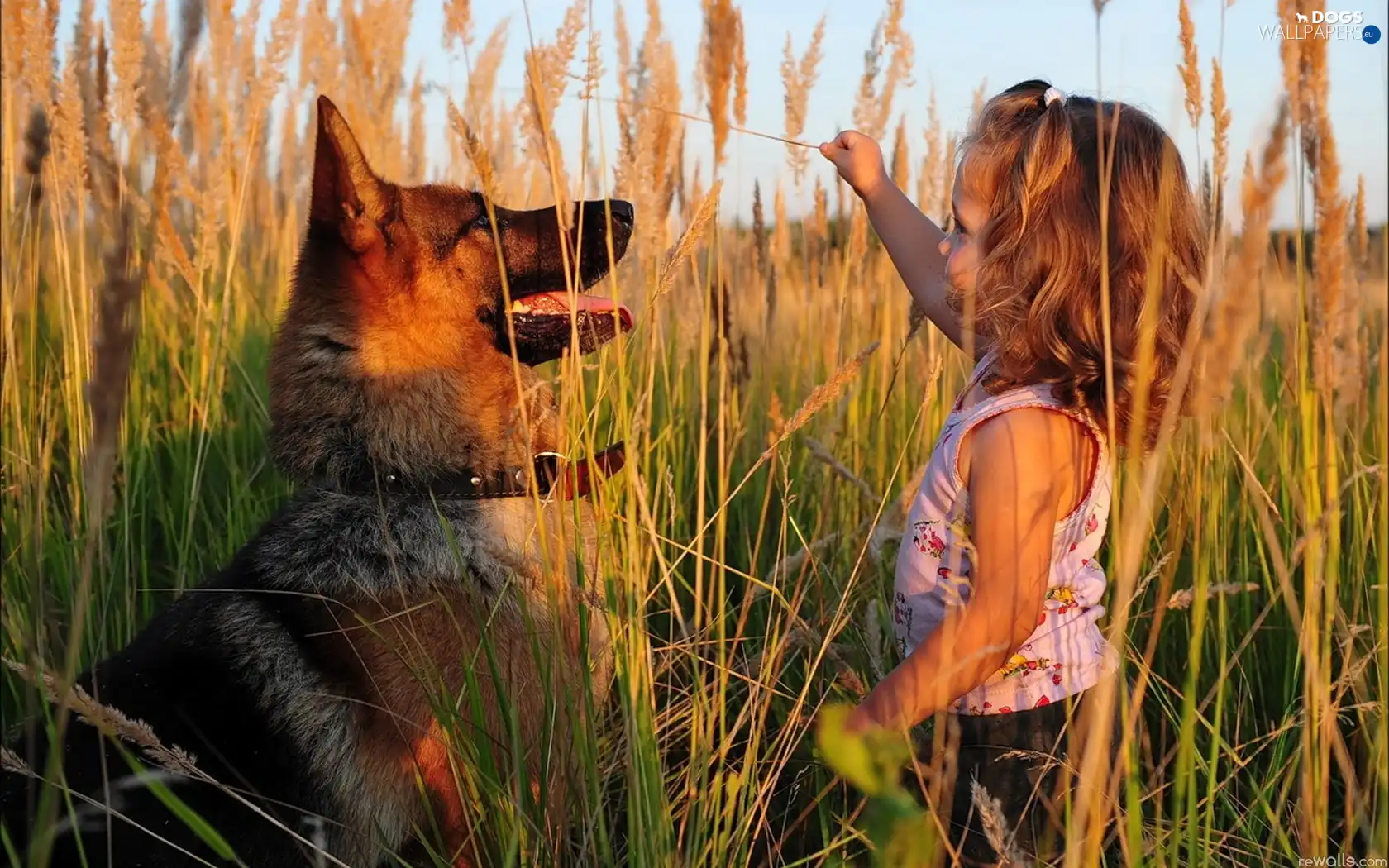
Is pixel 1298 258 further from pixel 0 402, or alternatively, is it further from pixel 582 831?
pixel 0 402

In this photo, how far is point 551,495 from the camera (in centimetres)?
201

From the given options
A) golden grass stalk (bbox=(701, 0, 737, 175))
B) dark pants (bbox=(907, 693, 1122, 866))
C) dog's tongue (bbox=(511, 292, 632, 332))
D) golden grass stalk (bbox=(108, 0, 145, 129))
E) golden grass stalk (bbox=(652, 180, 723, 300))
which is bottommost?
dark pants (bbox=(907, 693, 1122, 866))

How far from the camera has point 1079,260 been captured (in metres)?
2.06

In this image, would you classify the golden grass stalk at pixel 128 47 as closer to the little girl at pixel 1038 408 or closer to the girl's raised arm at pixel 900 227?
the girl's raised arm at pixel 900 227

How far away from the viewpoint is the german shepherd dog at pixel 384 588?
196cm

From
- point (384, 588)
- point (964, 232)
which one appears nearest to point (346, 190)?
point (384, 588)

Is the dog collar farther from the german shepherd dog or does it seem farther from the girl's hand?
the girl's hand

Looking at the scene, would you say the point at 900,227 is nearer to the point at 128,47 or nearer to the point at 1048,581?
the point at 1048,581

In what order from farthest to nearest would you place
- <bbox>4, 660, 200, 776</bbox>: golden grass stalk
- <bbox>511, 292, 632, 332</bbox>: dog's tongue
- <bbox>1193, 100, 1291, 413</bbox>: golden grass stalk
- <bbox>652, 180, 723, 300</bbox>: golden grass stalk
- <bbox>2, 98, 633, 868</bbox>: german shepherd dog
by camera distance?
<bbox>511, 292, 632, 332</bbox>: dog's tongue, <bbox>2, 98, 633, 868</bbox>: german shepherd dog, <bbox>652, 180, 723, 300</bbox>: golden grass stalk, <bbox>4, 660, 200, 776</bbox>: golden grass stalk, <bbox>1193, 100, 1291, 413</bbox>: golden grass stalk

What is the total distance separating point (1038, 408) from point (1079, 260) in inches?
12.2

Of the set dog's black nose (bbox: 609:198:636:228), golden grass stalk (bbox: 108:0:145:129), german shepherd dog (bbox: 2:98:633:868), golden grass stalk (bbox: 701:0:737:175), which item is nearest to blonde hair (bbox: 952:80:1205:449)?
golden grass stalk (bbox: 701:0:737:175)

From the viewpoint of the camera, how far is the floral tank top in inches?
79.4

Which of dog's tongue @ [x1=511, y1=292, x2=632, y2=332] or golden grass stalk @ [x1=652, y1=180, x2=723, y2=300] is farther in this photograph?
A: dog's tongue @ [x1=511, y1=292, x2=632, y2=332]

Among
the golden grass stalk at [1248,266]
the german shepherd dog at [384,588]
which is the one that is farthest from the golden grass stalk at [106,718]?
the golden grass stalk at [1248,266]
